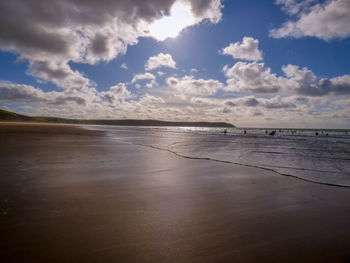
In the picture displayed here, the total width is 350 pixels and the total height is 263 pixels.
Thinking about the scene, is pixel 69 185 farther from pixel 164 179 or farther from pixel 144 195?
pixel 164 179

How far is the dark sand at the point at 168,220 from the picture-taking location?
268cm

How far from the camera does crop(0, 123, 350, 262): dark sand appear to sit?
268 centimetres

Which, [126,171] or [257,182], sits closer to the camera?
[257,182]

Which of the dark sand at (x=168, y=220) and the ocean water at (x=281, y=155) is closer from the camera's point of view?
the dark sand at (x=168, y=220)

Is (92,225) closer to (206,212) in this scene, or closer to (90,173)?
(206,212)

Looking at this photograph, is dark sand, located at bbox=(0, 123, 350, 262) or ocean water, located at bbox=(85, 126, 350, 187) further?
ocean water, located at bbox=(85, 126, 350, 187)

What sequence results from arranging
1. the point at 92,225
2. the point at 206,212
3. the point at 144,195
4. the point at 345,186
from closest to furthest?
the point at 92,225, the point at 206,212, the point at 144,195, the point at 345,186

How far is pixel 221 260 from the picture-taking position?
8.45ft

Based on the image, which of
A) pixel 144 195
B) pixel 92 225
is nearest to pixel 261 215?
pixel 144 195

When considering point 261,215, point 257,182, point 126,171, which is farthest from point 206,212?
point 126,171

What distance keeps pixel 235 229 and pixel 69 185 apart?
4744mm

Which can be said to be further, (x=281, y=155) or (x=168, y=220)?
(x=281, y=155)

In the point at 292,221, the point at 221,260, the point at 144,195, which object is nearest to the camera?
the point at 221,260

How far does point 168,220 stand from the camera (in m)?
3.64
